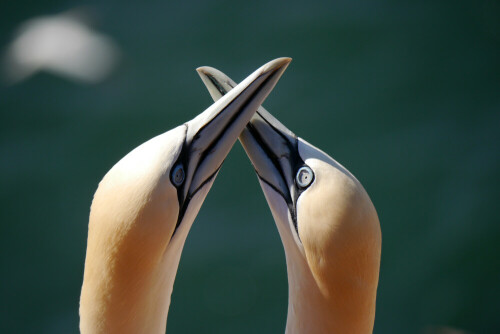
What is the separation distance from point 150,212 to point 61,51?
5.37 metres

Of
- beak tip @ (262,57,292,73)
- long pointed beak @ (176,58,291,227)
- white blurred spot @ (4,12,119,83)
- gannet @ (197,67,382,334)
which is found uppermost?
white blurred spot @ (4,12,119,83)

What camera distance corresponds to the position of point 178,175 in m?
3.92

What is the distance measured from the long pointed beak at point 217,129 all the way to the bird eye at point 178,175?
0.07 m

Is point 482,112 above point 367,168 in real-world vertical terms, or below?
above

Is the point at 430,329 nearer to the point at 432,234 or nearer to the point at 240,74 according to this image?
the point at 432,234

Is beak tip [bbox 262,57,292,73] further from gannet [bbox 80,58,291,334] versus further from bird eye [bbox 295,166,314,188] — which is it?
bird eye [bbox 295,166,314,188]

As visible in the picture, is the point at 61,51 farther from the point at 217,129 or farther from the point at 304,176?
the point at 304,176

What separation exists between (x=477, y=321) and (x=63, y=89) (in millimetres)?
4939

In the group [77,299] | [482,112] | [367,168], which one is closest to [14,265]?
[77,299]

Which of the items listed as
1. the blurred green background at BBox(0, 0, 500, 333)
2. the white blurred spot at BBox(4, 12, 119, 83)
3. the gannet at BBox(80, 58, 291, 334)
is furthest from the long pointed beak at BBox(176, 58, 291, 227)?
the white blurred spot at BBox(4, 12, 119, 83)

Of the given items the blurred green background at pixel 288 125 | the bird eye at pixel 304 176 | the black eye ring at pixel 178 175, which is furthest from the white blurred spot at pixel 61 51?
the bird eye at pixel 304 176

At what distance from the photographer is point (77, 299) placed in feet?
23.2

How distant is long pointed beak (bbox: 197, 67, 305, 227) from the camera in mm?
4125

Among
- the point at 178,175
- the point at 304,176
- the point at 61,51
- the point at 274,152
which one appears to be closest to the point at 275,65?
the point at 274,152
